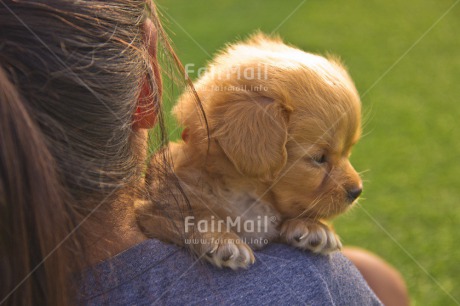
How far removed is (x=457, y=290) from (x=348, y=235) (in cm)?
100

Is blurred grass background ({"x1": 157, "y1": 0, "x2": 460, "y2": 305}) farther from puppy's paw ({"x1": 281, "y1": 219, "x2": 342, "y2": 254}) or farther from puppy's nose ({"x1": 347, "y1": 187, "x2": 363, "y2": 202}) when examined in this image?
puppy's paw ({"x1": 281, "y1": 219, "x2": 342, "y2": 254})

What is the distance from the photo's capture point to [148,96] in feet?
5.43

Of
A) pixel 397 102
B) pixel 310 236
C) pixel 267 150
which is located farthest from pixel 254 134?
pixel 397 102

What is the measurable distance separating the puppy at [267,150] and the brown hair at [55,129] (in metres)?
0.49

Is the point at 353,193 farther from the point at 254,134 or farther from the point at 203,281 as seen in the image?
the point at 203,281

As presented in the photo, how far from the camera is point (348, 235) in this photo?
467cm

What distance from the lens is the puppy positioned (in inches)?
78.8

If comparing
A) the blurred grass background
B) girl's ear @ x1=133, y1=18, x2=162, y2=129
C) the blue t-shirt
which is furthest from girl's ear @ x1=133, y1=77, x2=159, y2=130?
the blurred grass background

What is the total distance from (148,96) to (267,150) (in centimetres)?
49

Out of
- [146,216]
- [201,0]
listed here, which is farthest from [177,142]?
[201,0]

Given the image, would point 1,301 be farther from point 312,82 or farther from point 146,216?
point 312,82

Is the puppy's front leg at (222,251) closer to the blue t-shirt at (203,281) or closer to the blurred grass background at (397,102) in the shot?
the blue t-shirt at (203,281)

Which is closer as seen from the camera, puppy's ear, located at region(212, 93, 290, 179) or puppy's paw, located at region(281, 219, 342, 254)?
puppy's paw, located at region(281, 219, 342, 254)

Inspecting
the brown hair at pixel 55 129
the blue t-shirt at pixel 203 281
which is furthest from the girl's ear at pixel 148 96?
the blue t-shirt at pixel 203 281
